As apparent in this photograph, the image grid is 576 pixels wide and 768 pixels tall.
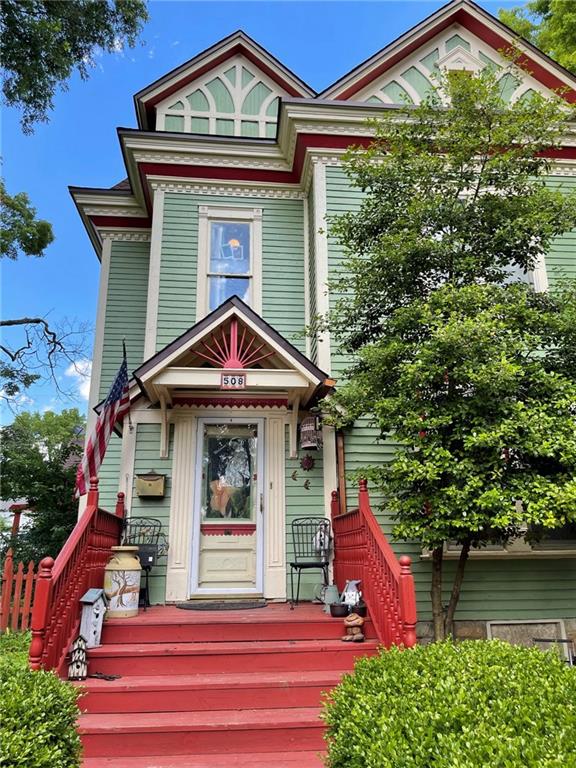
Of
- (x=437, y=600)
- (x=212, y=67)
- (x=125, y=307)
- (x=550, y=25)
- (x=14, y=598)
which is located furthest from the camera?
(x=550, y=25)

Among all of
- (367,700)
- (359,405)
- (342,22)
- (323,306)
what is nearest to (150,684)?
(367,700)

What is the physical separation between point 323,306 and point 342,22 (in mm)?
6191

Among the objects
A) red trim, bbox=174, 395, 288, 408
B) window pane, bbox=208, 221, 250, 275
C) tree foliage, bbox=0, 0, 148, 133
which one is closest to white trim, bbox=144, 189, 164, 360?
window pane, bbox=208, 221, 250, 275

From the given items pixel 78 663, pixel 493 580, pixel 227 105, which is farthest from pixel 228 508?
pixel 227 105

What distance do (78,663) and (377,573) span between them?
2546mm

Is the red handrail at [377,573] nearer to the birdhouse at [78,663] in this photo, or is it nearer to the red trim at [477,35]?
the birdhouse at [78,663]

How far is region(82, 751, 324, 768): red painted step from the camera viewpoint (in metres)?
3.30

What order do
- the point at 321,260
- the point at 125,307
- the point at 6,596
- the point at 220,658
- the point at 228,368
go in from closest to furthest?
the point at 220,658 < the point at 228,368 < the point at 321,260 < the point at 6,596 < the point at 125,307

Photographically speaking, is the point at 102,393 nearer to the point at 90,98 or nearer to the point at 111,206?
the point at 111,206

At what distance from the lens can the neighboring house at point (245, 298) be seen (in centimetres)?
610

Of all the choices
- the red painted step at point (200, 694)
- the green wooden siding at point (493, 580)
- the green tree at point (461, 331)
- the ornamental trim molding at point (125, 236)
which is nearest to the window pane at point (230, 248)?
the ornamental trim molding at point (125, 236)

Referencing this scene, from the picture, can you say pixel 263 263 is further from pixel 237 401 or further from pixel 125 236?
pixel 125 236

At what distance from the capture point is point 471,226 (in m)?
5.27

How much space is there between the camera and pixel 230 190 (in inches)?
311
